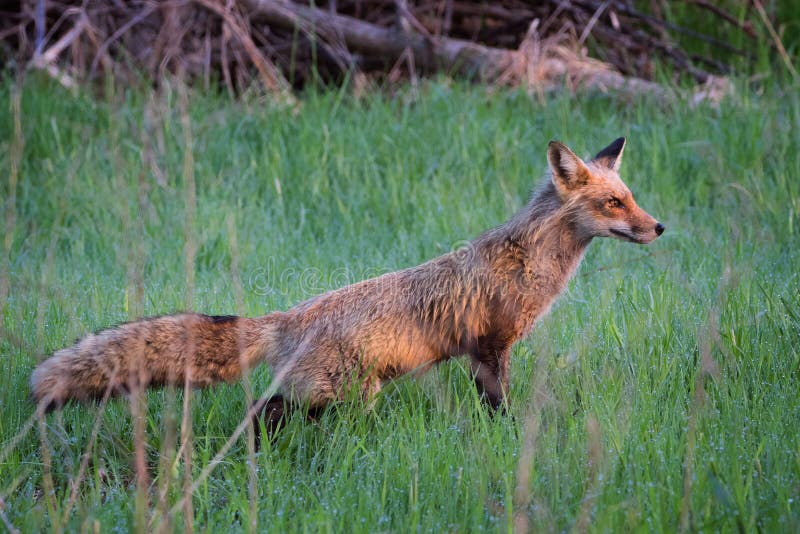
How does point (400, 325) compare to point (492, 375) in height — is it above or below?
above

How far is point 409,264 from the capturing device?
692 centimetres

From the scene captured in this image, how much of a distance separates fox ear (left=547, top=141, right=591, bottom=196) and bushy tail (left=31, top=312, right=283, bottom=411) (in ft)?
6.21

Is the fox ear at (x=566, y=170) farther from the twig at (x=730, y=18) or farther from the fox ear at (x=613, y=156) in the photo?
the twig at (x=730, y=18)

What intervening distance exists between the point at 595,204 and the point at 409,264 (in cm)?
219

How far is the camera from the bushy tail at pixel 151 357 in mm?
4148

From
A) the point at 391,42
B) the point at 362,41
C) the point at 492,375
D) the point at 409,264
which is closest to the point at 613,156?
the point at 492,375

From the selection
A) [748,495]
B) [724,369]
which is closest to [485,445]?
[748,495]

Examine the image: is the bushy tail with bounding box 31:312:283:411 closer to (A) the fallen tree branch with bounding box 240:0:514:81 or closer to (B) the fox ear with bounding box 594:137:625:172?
(B) the fox ear with bounding box 594:137:625:172

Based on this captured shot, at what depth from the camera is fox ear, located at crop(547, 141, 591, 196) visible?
5.00 meters

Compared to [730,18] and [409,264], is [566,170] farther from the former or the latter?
[730,18]

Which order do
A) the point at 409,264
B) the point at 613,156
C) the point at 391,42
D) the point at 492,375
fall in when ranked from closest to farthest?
the point at 492,375, the point at 613,156, the point at 409,264, the point at 391,42

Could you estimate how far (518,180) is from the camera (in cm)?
833

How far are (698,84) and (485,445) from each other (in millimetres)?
7882

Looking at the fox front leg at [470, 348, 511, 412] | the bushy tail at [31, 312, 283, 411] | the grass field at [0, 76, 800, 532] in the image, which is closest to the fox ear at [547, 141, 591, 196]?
the grass field at [0, 76, 800, 532]
